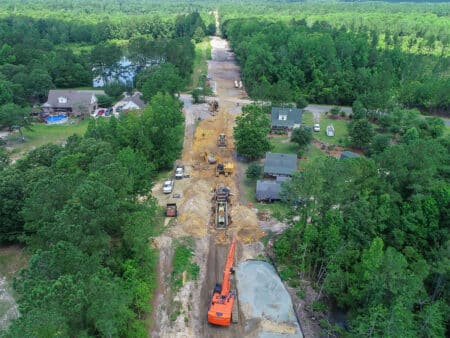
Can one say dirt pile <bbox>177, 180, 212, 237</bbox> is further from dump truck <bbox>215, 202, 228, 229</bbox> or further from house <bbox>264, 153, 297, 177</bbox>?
house <bbox>264, 153, 297, 177</bbox>

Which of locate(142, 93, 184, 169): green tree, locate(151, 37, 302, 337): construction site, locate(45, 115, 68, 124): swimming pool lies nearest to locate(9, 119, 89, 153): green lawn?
locate(45, 115, 68, 124): swimming pool

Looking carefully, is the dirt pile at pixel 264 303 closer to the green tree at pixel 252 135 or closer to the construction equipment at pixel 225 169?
the construction equipment at pixel 225 169

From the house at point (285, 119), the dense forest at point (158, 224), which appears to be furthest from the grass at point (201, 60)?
the house at point (285, 119)

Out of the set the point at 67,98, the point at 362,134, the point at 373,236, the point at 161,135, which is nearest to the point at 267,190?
the point at 373,236

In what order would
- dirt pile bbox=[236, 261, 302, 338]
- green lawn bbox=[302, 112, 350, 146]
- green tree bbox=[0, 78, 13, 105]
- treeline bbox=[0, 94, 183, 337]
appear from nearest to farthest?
treeline bbox=[0, 94, 183, 337] < dirt pile bbox=[236, 261, 302, 338] < green lawn bbox=[302, 112, 350, 146] < green tree bbox=[0, 78, 13, 105]

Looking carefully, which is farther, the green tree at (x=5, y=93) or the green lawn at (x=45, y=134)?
the green tree at (x=5, y=93)

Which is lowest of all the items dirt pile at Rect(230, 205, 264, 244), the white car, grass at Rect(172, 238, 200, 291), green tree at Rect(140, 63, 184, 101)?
grass at Rect(172, 238, 200, 291)

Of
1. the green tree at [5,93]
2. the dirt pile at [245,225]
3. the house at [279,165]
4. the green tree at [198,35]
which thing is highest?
the green tree at [198,35]
